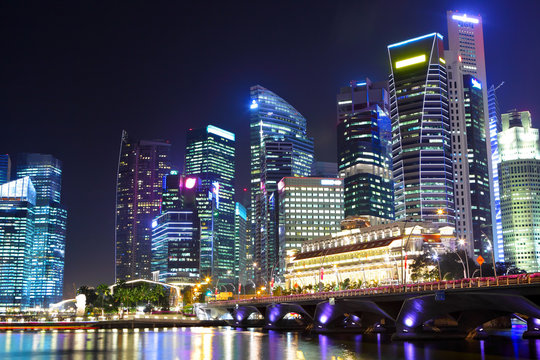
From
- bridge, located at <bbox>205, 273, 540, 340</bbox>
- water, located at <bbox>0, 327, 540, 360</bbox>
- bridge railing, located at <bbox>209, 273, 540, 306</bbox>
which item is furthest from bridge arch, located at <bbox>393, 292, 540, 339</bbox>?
water, located at <bbox>0, 327, 540, 360</bbox>

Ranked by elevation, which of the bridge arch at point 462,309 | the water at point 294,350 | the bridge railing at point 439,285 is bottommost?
the water at point 294,350

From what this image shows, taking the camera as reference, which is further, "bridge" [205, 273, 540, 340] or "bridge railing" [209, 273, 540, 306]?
"bridge" [205, 273, 540, 340]

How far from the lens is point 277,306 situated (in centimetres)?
14288

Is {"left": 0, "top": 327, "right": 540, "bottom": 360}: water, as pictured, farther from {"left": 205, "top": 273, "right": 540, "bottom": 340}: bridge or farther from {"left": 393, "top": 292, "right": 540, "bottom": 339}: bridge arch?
{"left": 205, "top": 273, "right": 540, "bottom": 340}: bridge

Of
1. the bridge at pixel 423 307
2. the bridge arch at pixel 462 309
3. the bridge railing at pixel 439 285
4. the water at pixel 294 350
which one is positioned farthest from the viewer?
the water at pixel 294 350

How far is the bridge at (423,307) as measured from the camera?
7044 cm

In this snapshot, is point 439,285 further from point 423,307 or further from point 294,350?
point 294,350

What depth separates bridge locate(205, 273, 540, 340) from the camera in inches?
2773

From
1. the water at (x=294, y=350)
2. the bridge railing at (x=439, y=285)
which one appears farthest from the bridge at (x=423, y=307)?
the water at (x=294, y=350)

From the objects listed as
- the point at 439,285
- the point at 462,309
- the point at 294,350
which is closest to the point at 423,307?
the point at 439,285

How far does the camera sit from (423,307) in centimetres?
8794

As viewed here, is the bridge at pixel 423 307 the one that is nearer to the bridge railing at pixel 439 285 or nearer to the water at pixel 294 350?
the bridge railing at pixel 439 285

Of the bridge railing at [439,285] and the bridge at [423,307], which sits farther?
the bridge at [423,307]

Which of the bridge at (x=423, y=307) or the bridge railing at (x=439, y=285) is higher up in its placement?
the bridge railing at (x=439, y=285)
